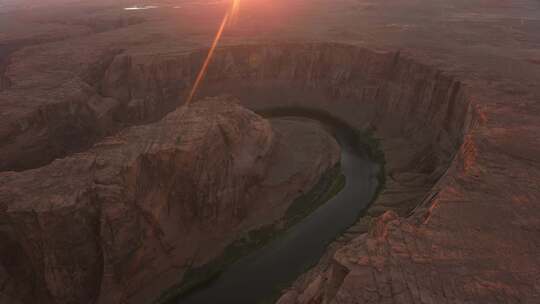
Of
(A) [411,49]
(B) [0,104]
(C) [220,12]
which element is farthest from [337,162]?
(C) [220,12]

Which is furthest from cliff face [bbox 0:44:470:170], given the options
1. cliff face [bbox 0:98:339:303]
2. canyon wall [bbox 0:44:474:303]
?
cliff face [bbox 0:98:339:303]

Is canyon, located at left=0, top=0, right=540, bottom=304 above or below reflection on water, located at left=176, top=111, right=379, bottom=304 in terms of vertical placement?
above

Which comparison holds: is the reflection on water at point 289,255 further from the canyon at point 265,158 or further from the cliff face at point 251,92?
the cliff face at point 251,92

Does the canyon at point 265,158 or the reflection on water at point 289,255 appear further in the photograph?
the reflection on water at point 289,255

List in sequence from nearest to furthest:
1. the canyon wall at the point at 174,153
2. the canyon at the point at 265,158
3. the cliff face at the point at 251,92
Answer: the canyon at the point at 265,158, the canyon wall at the point at 174,153, the cliff face at the point at 251,92

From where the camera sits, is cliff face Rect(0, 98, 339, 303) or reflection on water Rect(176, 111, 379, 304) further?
reflection on water Rect(176, 111, 379, 304)

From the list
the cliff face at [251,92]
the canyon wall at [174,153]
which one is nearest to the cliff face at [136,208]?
the canyon wall at [174,153]

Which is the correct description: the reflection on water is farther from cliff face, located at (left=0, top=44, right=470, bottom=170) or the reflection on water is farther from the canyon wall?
cliff face, located at (left=0, top=44, right=470, bottom=170)

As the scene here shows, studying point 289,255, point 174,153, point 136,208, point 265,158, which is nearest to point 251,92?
point 265,158
